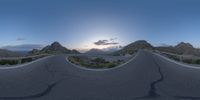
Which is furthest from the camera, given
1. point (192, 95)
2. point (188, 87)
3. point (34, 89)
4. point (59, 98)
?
point (188, 87)

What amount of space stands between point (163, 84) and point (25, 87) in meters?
4.45

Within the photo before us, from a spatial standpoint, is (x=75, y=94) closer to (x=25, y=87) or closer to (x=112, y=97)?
(x=112, y=97)

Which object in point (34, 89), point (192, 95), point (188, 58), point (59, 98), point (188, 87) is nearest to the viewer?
point (59, 98)

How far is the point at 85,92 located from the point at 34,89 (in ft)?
5.36

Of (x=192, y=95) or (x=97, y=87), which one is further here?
(x=97, y=87)

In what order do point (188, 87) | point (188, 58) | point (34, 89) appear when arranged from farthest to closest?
point (188, 58)
point (188, 87)
point (34, 89)

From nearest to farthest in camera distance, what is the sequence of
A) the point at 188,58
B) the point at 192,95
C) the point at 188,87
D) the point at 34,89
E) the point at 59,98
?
the point at 59,98, the point at 192,95, the point at 34,89, the point at 188,87, the point at 188,58

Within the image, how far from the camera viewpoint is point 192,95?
10359 mm

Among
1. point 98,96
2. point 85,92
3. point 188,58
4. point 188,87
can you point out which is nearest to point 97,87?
point 85,92

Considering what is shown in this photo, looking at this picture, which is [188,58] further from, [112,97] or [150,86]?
[112,97]

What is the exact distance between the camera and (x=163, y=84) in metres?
12.9

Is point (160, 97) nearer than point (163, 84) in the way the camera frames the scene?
Yes

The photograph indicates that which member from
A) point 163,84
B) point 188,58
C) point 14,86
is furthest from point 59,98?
point 188,58

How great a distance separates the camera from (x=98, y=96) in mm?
10000
